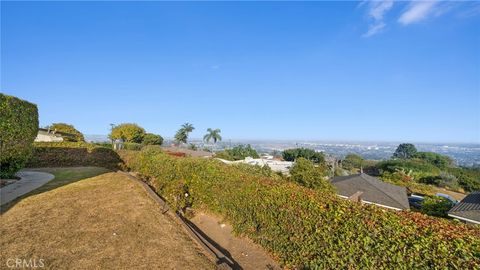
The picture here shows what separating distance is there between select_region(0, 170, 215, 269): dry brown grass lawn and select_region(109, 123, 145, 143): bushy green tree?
46784mm

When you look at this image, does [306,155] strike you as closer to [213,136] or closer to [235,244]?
[213,136]

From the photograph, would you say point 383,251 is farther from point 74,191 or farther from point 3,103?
point 3,103

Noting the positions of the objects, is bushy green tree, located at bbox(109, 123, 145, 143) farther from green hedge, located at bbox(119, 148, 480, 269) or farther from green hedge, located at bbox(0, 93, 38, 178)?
green hedge, located at bbox(119, 148, 480, 269)

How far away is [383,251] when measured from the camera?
12.8 ft

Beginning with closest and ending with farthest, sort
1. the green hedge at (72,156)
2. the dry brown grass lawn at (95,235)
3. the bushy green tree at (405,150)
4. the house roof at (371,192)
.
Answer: the dry brown grass lawn at (95,235) < the house roof at (371,192) < the green hedge at (72,156) < the bushy green tree at (405,150)

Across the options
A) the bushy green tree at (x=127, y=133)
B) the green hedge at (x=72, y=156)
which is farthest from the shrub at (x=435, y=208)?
the bushy green tree at (x=127, y=133)

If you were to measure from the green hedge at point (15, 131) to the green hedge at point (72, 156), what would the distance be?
824 cm

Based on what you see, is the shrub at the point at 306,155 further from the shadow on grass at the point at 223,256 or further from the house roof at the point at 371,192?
the shadow on grass at the point at 223,256

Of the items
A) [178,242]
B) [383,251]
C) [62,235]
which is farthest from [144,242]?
[383,251]

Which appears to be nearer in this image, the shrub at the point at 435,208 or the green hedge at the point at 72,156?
the shrub at the point at 435,208

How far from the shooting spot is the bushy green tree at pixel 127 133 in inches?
2088

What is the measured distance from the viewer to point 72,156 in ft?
64.2

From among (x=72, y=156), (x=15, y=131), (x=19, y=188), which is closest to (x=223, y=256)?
(x=15, y=131)

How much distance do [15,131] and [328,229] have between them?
10.9 m
